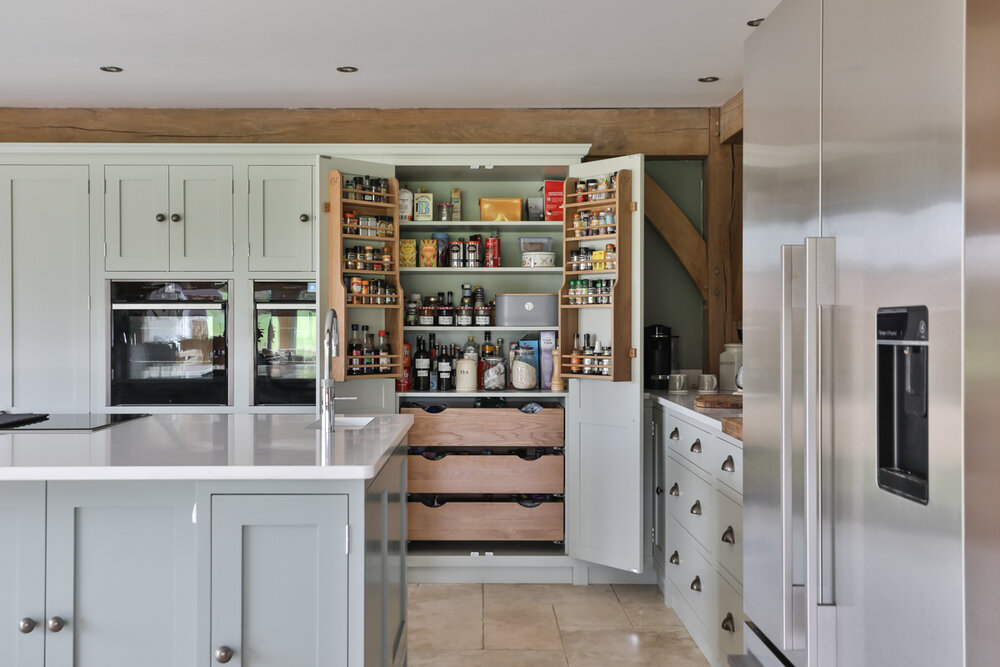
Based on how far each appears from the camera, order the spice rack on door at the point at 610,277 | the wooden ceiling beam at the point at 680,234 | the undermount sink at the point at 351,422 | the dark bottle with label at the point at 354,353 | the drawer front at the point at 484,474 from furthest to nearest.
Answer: the wooden ceiling beam at the point at 680,234
the drawer front at the point at 484,474
the dark bottle with label at the point at 354,353
the spice rack on door at the point at 610,277
the undermount sink at the point at 351,422

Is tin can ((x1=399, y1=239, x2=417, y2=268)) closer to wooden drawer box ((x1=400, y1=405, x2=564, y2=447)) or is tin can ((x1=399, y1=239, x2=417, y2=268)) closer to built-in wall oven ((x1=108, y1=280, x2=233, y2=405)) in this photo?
wooden drawer box ((x1=400, y1=405, x2=564, y2=447))

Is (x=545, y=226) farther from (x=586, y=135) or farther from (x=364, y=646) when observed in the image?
(x=364, y=646)

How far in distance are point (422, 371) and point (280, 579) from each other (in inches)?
89.9

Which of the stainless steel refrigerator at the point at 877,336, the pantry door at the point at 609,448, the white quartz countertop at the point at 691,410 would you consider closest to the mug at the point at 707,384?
the white quartz countertop at the point at 691,410

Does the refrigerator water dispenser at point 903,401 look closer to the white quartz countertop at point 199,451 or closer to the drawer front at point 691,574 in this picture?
the white quartz countertop at point 199,451

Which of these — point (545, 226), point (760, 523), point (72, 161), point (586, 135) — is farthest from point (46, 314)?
point (760, 523)

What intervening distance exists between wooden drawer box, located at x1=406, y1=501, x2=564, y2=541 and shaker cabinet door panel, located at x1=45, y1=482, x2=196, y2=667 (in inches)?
77.3

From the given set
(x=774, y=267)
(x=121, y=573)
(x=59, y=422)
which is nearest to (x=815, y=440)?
(x=774, y=267)

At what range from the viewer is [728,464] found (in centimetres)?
264

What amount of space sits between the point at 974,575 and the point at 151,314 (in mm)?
3888

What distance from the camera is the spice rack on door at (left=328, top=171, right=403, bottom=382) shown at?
12.0 feet

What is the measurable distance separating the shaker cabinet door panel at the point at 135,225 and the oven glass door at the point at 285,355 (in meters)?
0.61

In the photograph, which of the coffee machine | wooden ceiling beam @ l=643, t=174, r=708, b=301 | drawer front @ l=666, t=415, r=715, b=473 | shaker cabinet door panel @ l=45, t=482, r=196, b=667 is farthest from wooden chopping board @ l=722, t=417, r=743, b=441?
wooden ceiling beam @ l=643, t=174, r=708, b=301

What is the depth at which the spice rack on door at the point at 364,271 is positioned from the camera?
12.0 feet
